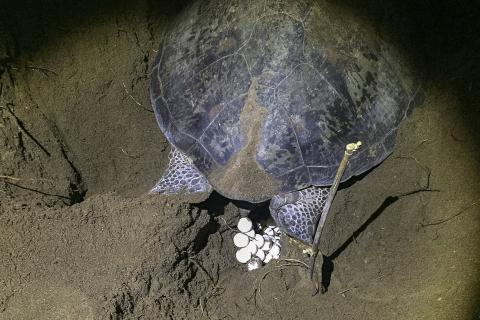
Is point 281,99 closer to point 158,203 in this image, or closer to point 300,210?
point 300,210

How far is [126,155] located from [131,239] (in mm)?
715

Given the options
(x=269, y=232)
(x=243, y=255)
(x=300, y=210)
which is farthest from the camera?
(x=269, y=232)

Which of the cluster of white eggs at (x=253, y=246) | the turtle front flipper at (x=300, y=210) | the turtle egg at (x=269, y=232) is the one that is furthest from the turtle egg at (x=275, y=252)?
the turtle front flipper at (x=300, y=210)

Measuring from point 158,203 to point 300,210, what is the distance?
0.73 meters

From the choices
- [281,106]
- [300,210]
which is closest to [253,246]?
[300,210]

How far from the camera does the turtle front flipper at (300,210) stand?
1917 mm

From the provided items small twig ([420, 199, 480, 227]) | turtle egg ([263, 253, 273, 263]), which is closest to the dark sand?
small twig ([420, 199, 480, 227])

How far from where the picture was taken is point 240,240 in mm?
2102

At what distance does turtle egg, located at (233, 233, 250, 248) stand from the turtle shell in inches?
13.0

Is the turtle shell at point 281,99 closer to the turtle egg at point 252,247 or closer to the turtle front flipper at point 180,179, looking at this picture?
the turtle front flipper at point 180,179

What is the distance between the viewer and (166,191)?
1.94 metres

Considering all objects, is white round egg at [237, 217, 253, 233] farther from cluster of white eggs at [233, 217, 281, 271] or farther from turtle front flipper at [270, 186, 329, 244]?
turtle front flipper at [270, 186, 329, 244]

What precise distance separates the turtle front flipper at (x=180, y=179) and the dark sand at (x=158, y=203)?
0.45 feet

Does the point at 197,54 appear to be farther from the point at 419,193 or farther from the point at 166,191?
the point at 419,193
